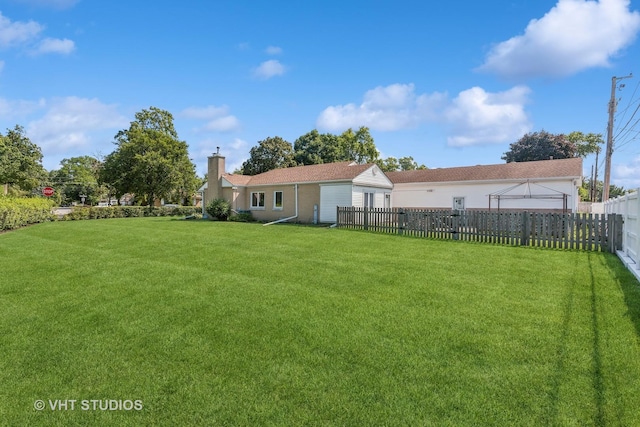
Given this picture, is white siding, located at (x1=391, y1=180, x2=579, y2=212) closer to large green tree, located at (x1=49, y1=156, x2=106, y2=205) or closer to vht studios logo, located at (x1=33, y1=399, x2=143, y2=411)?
vht studios logo, located at (x1=33, y1=399, x2=143, y2=411)

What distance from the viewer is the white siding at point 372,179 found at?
20859mm

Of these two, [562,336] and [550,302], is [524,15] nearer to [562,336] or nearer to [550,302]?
[550,302]

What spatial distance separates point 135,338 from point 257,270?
3.46 m

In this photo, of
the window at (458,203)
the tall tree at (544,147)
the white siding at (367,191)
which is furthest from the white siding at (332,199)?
the tall tree at (544,147)

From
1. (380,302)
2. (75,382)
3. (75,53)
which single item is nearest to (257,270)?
(380,302)

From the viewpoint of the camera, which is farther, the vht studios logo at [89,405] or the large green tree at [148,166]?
the large green tree at [148,166]

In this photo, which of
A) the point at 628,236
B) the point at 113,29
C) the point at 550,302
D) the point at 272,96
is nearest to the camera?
the point at 550,302

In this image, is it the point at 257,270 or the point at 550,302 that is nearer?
the point at 550,302

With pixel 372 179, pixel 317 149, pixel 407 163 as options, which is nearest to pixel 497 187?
pixel 372 179

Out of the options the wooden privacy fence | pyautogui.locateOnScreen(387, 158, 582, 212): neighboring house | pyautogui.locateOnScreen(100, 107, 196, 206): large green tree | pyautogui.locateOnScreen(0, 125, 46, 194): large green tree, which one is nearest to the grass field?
the wooden privacy fence

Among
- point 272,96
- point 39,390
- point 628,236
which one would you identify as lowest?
point 39,390

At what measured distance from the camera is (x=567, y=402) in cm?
269

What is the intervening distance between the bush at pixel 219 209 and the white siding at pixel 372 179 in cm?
1001

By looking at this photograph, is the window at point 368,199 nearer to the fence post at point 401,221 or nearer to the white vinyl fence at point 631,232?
the fence post at point 401,221
